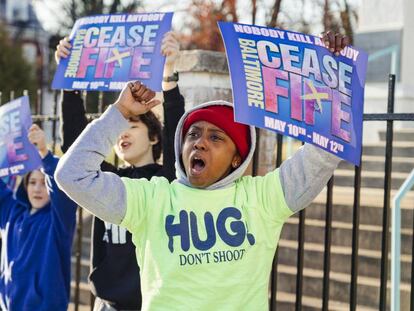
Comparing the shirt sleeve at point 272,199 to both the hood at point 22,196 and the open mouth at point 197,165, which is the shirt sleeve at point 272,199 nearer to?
the open mouth at point 197,165

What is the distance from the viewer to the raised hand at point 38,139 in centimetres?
357

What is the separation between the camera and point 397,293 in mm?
3818

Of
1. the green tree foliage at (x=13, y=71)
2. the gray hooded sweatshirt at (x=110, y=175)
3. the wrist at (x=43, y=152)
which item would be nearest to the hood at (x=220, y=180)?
the gray hooded sweatshirt at (x=110, y=175)

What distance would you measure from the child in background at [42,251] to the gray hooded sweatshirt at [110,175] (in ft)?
3.61

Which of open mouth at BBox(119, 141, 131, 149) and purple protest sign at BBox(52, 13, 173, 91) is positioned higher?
purple protest sign at BBox(52, 13, 173, 91)

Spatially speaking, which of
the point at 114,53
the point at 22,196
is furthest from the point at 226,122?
the point at 22,196

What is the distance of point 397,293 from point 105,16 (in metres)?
2.13

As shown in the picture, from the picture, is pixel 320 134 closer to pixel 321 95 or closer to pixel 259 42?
pixel 321 95

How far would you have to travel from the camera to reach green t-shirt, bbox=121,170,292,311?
2.34 metres

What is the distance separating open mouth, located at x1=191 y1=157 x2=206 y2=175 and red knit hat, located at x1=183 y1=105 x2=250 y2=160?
0.47 feet

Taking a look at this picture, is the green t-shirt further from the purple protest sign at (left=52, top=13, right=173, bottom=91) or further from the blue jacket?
the blue jacket

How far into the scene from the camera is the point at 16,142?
3717 millimetres

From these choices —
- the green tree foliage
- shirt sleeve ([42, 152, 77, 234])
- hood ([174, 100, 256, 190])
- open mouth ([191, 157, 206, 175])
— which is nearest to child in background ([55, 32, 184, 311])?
shirt sleeve ([42, 152, 77, 234])

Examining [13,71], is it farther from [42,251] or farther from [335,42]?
[335,42]
